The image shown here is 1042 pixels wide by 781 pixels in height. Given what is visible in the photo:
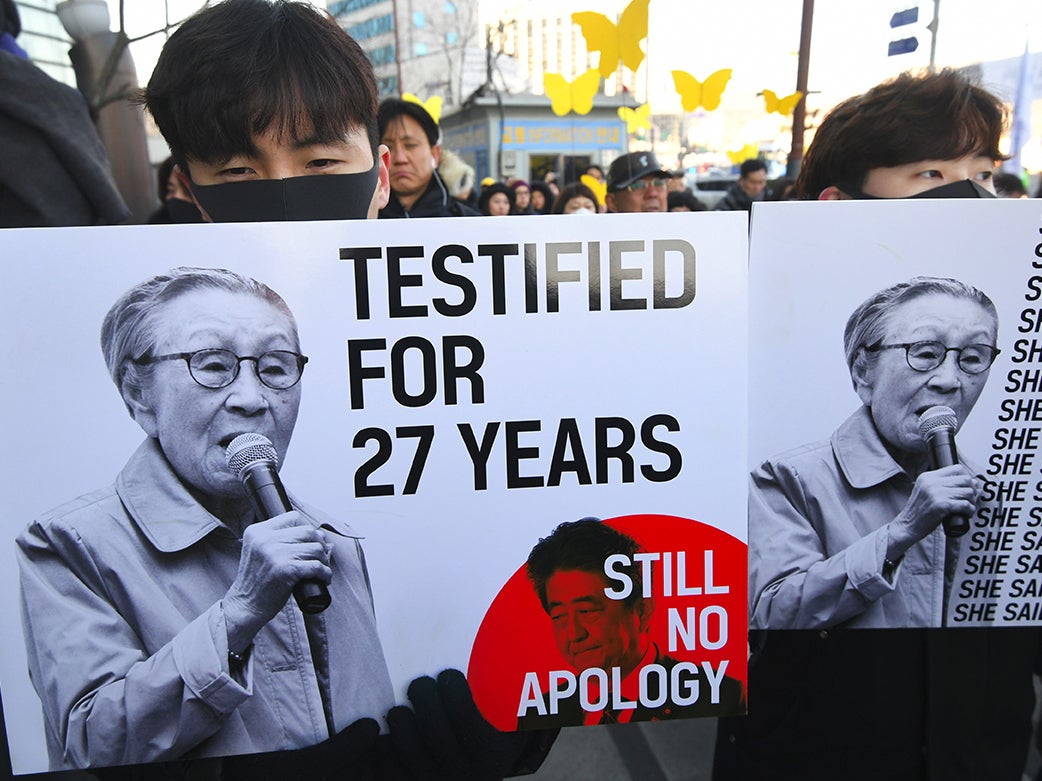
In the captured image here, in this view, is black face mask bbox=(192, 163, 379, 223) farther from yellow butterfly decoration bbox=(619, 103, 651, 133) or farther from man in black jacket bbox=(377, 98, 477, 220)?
yellow butterfly decoration bbox=(619, 103, 651, 133)

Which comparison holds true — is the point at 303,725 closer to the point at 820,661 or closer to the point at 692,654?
the point at 692,654

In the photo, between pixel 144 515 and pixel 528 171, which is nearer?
pixel 144 515

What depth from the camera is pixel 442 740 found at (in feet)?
3.45

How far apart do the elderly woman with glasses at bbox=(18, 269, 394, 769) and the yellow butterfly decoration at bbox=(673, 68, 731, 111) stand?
15.0 ft

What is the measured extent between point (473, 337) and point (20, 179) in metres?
1.53

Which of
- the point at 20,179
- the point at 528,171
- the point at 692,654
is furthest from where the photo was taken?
the point at 528,171

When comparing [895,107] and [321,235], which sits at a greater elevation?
[895,107]

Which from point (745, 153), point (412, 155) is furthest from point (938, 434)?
point (745, 153)

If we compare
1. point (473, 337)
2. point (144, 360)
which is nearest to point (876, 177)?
point (473, 337)

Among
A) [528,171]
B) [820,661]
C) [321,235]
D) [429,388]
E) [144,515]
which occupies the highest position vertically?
[528,171]

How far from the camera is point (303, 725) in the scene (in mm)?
1021

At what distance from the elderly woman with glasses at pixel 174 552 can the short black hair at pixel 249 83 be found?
383mm

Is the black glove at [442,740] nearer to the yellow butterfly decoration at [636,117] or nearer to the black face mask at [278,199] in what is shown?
the black face mask at [278,199]

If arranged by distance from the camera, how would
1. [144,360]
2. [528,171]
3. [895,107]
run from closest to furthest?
[144,360], [895,107], [528,171]
